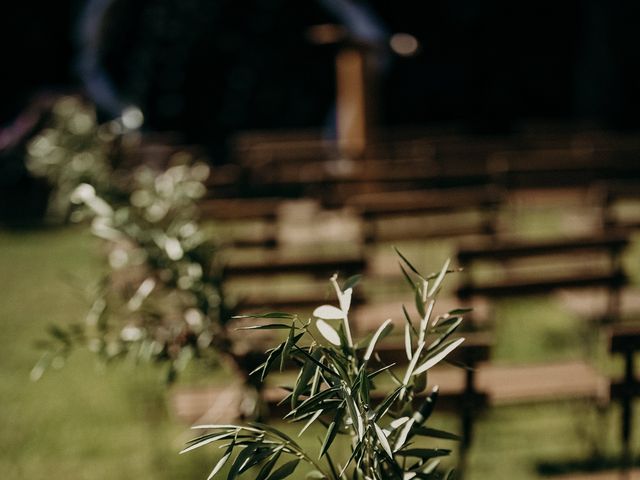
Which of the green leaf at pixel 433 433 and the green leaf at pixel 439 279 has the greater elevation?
the green leaf at pixel 439 279

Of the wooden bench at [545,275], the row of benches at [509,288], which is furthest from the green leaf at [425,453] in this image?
the wooden bench at [545,275]

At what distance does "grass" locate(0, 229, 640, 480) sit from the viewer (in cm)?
400

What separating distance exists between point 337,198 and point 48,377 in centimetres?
338

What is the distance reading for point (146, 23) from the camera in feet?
45.0

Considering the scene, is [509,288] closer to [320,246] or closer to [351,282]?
[351,282]

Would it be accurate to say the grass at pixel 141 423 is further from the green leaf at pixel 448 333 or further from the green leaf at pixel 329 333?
the green leaf at pixel 448 333

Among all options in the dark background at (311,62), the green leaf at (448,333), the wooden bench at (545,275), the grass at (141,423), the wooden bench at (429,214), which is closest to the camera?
the green leaf at (448,333)

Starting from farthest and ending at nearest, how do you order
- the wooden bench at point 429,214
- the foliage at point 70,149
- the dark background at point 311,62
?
1. the dark background at point 311,62
2. the foliage at point 70,149
3. the wooden bench at point 429,214

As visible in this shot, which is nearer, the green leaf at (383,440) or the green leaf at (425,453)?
the green leaf at (383,440)

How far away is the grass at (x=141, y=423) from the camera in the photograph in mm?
3998

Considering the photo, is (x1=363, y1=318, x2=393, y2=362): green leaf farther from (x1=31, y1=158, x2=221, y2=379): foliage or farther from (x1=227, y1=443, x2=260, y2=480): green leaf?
(x1=31, y1=158, x2=221, y2=379): foliage

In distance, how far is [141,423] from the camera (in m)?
4.57

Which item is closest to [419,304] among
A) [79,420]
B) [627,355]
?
[627,355]

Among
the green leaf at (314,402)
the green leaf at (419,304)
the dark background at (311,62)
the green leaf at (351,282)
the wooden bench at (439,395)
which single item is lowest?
the wooden bench at (439,395)
